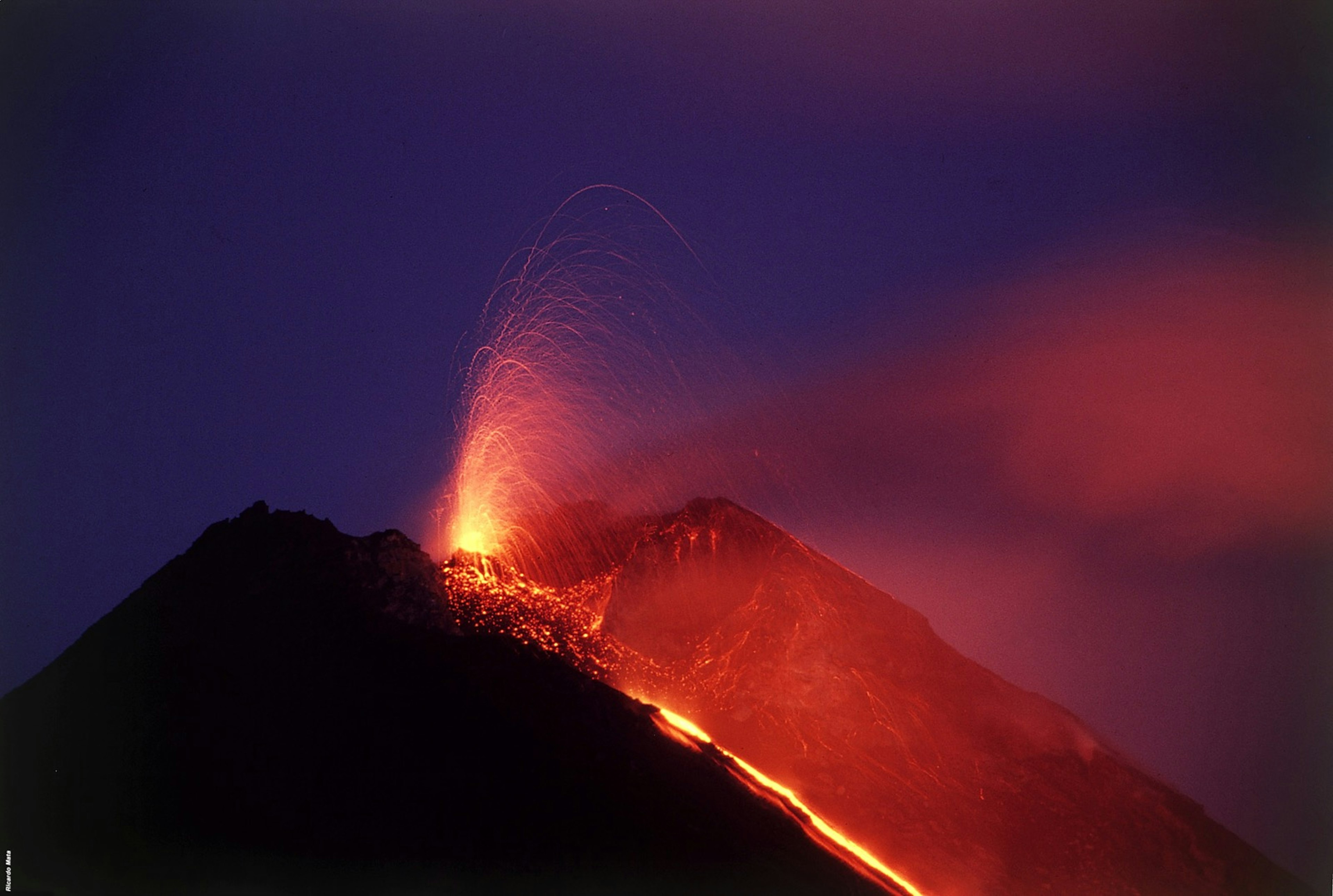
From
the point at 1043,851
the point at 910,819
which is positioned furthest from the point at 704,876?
the point at 1043,851

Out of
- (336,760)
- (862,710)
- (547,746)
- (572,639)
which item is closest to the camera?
(336,760)

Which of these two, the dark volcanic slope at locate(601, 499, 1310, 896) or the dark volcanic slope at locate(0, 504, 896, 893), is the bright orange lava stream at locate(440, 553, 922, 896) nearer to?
the dark volcanic slope at locate(601, 499, 1310, 896)

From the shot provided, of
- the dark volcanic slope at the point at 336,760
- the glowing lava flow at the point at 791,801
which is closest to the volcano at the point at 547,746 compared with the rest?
the dark volcanic slope at the point at 336,760

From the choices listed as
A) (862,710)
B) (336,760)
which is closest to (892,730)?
(862,710)

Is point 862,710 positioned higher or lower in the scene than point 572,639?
higher

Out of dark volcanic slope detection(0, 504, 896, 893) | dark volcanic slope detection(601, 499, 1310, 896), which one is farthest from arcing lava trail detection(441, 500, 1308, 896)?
dark volcanic slope detection(0, 504, 896, 893)

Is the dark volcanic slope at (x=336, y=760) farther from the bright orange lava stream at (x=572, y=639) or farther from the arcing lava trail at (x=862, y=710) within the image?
the arcing lava trail at (x=862, y=710)

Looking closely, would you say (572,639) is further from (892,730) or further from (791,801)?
(892,730)
